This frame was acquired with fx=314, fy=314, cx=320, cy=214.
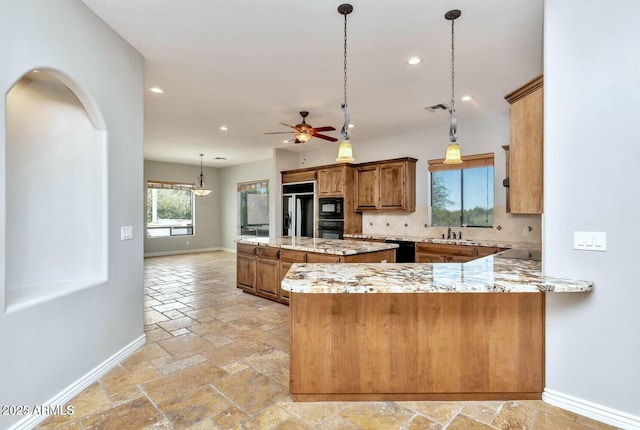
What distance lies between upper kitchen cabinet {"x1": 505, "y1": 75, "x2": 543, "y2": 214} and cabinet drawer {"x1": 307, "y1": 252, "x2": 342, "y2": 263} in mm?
1828

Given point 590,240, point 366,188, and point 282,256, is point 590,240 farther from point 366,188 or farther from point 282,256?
point 366,188

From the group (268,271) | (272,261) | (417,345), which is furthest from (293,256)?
(417,345)

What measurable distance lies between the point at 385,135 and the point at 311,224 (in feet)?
7.75

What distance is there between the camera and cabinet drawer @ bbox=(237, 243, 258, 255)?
4727 mm

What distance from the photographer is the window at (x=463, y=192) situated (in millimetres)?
5027

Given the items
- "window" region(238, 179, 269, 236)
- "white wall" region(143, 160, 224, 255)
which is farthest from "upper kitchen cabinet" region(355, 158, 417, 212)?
"white wall" region(143, 160, 224, 255)

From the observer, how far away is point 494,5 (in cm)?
234

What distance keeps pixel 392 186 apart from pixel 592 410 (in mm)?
4192

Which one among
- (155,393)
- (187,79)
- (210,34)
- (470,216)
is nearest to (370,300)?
(155,393)

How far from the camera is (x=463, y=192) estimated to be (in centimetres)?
530

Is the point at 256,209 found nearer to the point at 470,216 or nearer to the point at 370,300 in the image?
the point at 470,216

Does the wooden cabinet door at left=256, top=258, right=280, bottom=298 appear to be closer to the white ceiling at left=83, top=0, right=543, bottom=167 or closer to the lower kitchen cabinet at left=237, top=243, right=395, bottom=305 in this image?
the lower kitchen cabinet at left=237, top=243, right=395, bottom=305

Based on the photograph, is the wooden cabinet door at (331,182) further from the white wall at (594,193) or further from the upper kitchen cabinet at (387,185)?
the white wall at (594,193)

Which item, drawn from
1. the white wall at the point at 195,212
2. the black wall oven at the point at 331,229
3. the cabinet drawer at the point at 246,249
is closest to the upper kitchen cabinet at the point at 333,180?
the black wall oven at the point at 331,229
